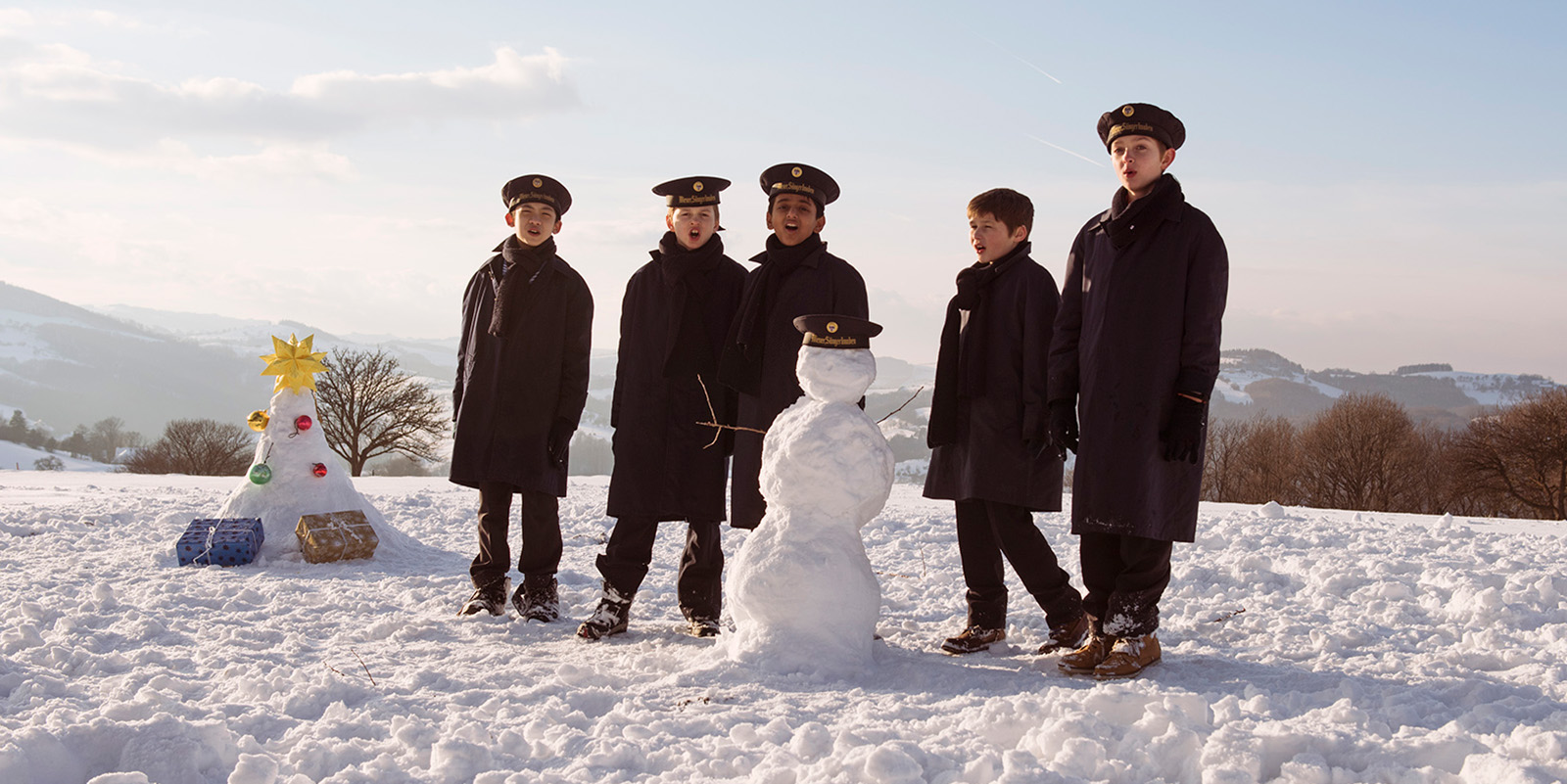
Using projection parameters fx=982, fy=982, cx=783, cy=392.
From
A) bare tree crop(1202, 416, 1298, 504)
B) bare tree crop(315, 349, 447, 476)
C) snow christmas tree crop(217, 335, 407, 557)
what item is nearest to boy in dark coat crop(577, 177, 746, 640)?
snow christmas tree crop(217, 335, 407, 557)

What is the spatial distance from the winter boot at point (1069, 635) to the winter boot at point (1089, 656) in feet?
1.33

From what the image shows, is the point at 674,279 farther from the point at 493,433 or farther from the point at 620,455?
the point at 493,433

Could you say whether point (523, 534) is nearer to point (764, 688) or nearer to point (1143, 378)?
point (764, 688)

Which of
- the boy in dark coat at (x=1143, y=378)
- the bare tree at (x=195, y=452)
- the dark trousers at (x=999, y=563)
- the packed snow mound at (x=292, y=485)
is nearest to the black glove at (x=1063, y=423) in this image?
the boy in dark coat at (x=1143, y=378)

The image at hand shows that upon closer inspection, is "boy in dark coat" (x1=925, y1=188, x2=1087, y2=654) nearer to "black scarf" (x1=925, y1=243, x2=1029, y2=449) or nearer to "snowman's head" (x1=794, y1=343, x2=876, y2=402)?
"black scarf" (x1=925, y1=243, x2=1029, y2=449)

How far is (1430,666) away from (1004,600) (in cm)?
166

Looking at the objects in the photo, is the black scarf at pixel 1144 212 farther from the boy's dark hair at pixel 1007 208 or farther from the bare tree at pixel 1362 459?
the bare tree at pixel 1362 459

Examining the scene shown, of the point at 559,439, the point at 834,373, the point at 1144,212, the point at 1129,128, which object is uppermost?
the point at 1129,128

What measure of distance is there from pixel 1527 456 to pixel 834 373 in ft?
133

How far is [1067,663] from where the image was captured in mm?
3781

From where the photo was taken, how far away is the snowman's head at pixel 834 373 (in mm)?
3922

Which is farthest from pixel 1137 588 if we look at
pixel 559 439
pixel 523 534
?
pixel 523 534

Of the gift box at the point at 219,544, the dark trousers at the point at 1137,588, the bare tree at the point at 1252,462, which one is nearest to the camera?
the dark trousers at the point at 1137,588

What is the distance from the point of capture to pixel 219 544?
A: 6895 mm
